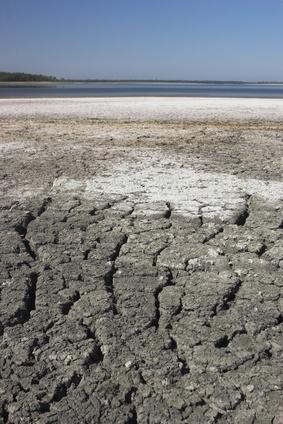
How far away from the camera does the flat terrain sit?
1.92m

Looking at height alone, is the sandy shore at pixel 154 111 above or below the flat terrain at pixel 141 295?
below

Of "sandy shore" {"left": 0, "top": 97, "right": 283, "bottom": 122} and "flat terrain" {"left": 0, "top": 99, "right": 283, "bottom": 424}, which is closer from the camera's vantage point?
"flat terrain" {"left": 0, "top": 99, "right": 283, "bottom": 424}

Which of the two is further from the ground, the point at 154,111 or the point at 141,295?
the point at 141,295

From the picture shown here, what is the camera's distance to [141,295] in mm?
2697

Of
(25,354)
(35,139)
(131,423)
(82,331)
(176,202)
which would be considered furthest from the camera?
(35,139)

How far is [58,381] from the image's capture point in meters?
2.01

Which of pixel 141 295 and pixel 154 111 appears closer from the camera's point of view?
pixel 141 295

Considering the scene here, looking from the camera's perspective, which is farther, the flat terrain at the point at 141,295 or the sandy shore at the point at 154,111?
the sandy shore at the point at 154,111

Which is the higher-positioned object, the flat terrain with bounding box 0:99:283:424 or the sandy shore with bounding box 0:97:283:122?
the flat terrain with bounding box 0:99:283:424

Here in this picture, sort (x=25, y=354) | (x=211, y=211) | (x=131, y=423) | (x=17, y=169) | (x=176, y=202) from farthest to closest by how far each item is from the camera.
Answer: (x=17, y=169)
(x=176, y=202)
(x=211, y=211)
(x=25, y=354)
(x=131, y=423)

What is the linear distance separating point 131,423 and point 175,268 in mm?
1300

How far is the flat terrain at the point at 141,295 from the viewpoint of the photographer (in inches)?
75.8

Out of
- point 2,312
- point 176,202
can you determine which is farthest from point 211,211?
point 2,312

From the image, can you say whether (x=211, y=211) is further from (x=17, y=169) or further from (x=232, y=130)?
(x=232, y=130)
